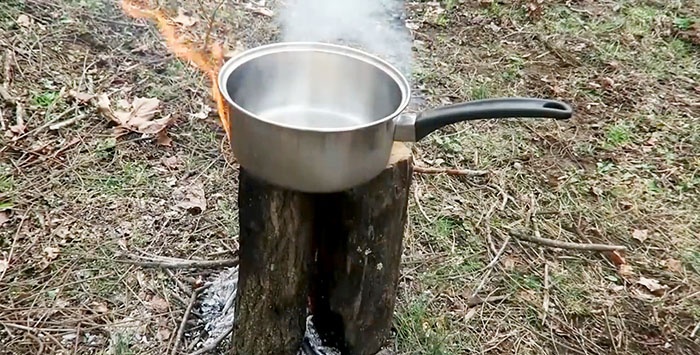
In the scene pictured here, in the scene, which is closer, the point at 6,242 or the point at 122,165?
the point at 6,242

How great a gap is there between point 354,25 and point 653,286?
2.11 m

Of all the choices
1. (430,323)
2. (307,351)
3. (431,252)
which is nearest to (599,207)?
(431,252)

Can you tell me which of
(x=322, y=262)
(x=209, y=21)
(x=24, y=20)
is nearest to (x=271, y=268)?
(x=322, y=262)

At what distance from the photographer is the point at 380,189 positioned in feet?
5.04

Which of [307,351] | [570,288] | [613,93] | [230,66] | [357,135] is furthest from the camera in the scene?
[613,93]

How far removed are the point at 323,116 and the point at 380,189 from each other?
25cm

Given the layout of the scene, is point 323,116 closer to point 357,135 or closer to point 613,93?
point 357,135

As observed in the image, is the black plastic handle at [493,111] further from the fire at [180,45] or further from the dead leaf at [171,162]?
the fire at [180,45]

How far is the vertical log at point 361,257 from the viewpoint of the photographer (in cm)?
155

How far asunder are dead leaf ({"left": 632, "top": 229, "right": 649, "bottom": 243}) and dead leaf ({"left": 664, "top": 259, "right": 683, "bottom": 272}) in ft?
0.38

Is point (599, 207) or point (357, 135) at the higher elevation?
point (357, 135)

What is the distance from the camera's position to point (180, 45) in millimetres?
3158

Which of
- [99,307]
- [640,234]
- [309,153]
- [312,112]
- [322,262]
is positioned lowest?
[99,307]

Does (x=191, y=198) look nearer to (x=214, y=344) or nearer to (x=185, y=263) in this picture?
(x=185, y=263)
